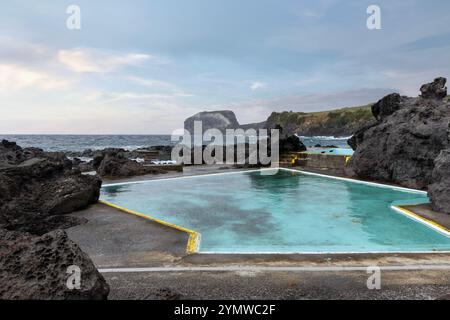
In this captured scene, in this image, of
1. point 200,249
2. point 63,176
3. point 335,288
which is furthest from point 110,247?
point 63,176

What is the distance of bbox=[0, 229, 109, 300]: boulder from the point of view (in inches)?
177

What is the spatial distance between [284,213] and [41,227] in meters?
9.83

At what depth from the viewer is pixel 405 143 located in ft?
67.2

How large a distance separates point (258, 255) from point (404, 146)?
52.0 ft

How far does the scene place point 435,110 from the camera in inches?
805

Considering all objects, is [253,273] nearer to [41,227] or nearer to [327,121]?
[41,227]

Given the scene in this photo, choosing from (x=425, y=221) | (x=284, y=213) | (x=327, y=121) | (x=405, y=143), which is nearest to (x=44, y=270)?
(x=284, y=213)

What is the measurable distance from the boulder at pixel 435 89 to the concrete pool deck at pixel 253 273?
56.6ft

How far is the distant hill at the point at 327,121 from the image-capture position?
487 feet

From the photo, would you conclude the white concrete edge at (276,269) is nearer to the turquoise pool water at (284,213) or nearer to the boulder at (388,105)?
the turquoise pool water at (284,213)

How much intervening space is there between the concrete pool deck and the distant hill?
138 m

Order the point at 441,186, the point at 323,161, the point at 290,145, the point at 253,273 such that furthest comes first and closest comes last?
the point at 290,145 < the point at 323,161 < the point at 441,186 < the point at 253,273

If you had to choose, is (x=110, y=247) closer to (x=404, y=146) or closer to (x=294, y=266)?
(x=294, y=266)

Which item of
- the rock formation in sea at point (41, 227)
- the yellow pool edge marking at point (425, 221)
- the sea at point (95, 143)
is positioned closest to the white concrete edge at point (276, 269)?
the rock formation in sea at point (41, 227)
